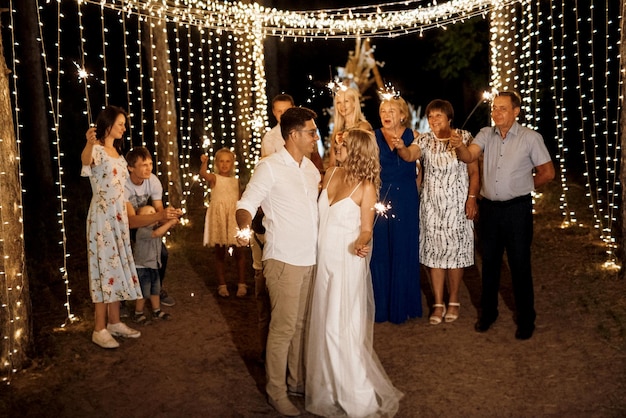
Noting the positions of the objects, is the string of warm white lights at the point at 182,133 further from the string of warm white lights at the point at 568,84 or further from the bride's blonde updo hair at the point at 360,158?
the string of warm white lights at the point at 568,84

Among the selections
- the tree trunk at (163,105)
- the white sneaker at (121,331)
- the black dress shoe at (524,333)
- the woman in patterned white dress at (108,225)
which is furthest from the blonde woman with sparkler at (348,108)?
the tree trunk at (163,105)

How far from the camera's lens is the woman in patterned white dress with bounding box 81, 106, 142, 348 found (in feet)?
18.0

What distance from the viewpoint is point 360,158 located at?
171 inches

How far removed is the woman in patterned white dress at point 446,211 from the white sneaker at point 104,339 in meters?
2.69

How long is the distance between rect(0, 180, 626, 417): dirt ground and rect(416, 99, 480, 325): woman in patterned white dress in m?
0.44

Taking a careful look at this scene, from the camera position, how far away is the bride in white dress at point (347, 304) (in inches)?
169

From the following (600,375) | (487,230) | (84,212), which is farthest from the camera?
(84,212)

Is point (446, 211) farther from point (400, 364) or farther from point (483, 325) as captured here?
point (400, 364)

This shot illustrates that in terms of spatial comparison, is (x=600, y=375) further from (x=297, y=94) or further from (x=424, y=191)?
(x=297, y=94)

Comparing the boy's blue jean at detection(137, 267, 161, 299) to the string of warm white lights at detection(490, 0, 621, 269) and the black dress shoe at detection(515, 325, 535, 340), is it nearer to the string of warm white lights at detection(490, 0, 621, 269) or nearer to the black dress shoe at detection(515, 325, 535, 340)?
the black dress shoe at detection(515, 325, 535, 340)

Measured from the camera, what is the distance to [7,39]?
15953 mm

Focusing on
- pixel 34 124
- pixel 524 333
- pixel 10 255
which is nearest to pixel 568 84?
pixel 34 124

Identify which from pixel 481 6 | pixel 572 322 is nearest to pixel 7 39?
pixel 481 6

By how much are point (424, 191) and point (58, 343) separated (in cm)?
334
